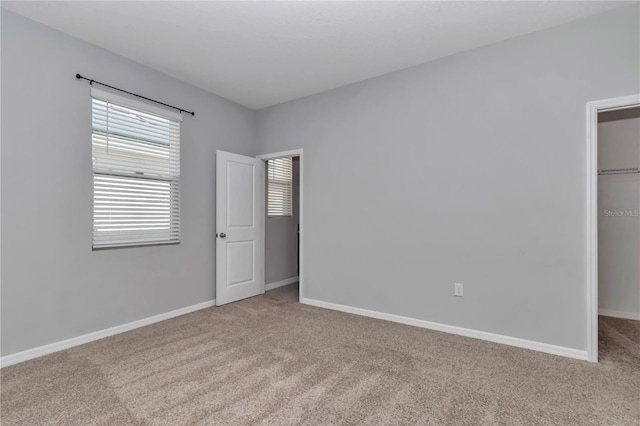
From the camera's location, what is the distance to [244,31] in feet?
8.78

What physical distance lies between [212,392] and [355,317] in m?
1.89

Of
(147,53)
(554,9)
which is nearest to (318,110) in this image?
(147,53)

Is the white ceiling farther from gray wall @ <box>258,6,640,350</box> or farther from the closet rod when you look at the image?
the closet rod

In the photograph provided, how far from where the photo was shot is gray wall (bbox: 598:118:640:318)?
352 cm

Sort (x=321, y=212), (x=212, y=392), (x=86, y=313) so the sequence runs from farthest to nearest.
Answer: (x=321, y=212) → (x=86, y=313) → (x=212, y=392)

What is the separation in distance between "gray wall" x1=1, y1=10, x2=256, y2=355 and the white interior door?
68cm

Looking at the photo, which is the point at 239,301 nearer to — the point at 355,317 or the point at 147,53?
the point at 355,317

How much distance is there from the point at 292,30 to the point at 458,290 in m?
2.82

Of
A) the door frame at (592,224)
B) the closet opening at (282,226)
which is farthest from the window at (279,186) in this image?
the door frame at (592,224)

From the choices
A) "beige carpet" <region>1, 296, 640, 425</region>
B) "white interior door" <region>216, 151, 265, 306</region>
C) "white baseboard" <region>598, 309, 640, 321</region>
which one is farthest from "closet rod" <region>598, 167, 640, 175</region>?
"white interior door" <region>216, 151, 265, 306</region>

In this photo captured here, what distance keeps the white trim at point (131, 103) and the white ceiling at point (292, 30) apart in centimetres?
42

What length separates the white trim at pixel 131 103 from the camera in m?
2.92

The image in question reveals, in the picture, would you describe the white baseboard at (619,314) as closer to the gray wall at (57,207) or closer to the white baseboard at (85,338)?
the white baseboard at (85,338)

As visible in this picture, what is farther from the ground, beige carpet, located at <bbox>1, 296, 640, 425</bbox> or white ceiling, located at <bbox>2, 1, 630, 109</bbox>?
white ceiling, located at <bbox>2, 1, 630, 109</bbox>
